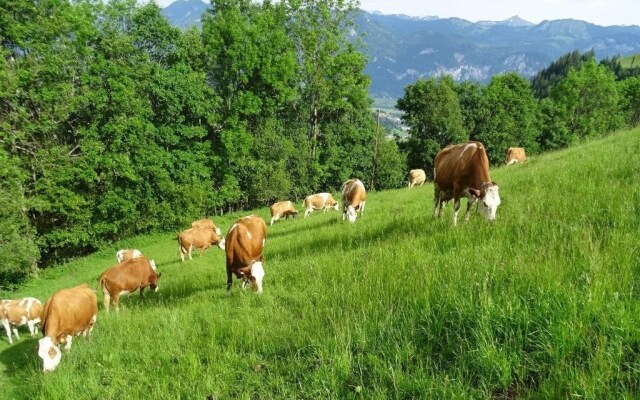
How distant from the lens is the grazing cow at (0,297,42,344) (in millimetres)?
16125

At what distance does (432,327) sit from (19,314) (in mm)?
18691

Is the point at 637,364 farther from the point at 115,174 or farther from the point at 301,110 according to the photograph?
the point at 301,110

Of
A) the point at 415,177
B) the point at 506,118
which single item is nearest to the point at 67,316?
the point at 415,177

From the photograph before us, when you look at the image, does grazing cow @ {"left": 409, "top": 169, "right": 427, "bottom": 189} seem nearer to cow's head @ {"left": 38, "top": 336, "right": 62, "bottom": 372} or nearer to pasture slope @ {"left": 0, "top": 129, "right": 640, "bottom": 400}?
pasture slope @ {"left": 0, "top": 129, "right": 640, "bottom": 400}

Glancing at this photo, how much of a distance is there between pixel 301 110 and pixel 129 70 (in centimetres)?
2017

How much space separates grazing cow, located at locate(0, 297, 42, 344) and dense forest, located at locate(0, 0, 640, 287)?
7.27 m

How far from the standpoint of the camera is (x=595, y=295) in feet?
10.6

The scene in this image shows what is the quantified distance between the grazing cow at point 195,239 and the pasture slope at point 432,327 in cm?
1608

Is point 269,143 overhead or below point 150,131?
below

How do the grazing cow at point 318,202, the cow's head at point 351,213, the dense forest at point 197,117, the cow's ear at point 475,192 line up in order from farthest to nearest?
the grazing cow at point 318,202
the dense forest at point 197,117
the cow's head at point 351,213
the cow's ear at point 475,192

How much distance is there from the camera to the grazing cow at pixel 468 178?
742 centimetres

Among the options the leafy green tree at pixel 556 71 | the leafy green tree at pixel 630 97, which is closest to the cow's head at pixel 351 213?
the leafy green tree at pixel 630 97

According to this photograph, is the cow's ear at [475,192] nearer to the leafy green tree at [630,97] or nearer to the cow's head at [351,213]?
the cow's head at [351,213]

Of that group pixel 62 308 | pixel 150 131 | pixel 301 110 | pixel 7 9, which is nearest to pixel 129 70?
pixel 150 131
